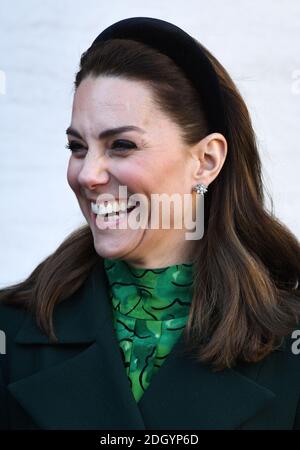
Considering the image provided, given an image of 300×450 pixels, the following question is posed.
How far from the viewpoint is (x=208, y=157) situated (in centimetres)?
228

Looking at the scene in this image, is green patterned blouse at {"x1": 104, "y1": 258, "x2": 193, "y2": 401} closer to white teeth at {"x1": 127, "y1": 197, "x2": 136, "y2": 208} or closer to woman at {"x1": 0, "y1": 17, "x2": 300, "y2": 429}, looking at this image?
woman at {"x1": 0, "y1": 17, "x2": 300, "y2": 429}

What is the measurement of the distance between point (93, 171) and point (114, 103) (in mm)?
155

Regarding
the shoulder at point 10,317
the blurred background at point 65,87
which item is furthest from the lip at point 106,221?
the blurred background at point 65,87

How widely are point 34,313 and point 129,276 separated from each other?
8.9 inches

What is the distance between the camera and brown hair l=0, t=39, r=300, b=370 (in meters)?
2.19

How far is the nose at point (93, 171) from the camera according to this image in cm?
210

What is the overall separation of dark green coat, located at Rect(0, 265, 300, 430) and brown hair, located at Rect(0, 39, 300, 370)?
38mm

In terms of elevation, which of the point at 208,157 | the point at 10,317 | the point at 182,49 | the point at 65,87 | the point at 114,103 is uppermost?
the point at 65,87

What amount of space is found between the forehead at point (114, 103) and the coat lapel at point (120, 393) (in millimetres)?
438

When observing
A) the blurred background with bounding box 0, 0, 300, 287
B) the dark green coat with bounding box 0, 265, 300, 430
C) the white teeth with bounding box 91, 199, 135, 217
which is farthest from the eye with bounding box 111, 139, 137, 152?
the blurred background with bounding box 0, 0, 300, 287

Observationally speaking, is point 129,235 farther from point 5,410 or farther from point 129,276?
point 5,410

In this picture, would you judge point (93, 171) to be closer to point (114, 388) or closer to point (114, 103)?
point (114, 103)

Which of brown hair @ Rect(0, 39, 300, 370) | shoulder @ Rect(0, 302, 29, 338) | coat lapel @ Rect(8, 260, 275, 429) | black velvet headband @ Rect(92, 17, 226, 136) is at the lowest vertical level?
coat lapel @ Rect(8, 260, 275, 429)

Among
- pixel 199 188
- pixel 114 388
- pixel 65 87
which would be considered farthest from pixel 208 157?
pixel 65 87
